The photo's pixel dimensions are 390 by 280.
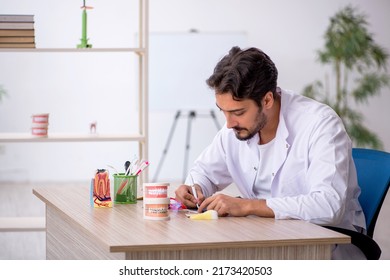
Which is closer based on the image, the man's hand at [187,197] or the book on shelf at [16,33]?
the man's hand at [187,197]

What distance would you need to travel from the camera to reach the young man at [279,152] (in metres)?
2.34

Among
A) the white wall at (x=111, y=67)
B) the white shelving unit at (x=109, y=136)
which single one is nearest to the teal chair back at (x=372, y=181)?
the white shelving unit at (x=109, y=136)

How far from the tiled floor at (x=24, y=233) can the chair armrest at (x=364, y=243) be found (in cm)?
237

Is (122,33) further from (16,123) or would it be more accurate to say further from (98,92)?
(16,123)

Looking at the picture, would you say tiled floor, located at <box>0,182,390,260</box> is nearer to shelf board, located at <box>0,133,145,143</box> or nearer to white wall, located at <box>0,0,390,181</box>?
white wall, located at <box>0,0,390,181</box>

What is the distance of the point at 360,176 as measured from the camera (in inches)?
107

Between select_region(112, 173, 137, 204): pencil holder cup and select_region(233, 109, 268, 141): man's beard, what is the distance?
40 centimetres

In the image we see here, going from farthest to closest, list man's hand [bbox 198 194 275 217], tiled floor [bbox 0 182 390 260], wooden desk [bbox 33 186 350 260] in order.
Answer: tiled floor [bbox 0 182 390 260]
man's hand [bbox 198 194 275 217]
wooden desk [bbox 33 186 350 260]

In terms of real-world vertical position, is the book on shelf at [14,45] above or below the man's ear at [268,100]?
above

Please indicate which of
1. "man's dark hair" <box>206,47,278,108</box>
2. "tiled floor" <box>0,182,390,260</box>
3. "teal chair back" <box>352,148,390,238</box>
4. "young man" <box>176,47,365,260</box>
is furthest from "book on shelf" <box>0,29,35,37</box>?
"teal chair back" <box>352,148,390,238</box>

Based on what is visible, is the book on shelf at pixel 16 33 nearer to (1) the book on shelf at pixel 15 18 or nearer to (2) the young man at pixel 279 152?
(1) the book on shelf at pixel 15 18

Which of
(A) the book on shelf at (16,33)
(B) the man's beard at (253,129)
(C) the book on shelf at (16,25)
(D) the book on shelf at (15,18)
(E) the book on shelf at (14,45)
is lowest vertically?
(B) the man's beard at (253,129)

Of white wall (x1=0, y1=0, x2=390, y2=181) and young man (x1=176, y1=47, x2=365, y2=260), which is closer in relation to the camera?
young man (x1=176, y1=47, x2=365, y2=260)

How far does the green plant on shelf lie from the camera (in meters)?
7.40
